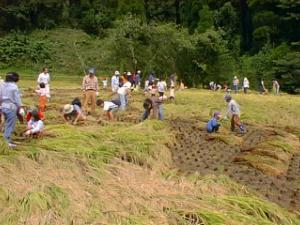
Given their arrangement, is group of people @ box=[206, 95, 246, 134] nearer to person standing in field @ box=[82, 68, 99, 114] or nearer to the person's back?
the person's back

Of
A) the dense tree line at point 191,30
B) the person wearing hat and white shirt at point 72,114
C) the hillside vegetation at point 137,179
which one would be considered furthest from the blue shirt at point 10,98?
the dense tree line at point 191,30

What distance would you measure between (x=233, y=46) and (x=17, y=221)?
45.1 meters

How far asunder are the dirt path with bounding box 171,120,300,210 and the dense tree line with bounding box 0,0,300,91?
23.4 metres

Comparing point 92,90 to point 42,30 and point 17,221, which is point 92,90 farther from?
point 42,30

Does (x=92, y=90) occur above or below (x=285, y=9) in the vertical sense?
below

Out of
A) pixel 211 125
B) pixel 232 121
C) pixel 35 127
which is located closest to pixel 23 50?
pixel 232 121

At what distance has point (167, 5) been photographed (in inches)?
2146

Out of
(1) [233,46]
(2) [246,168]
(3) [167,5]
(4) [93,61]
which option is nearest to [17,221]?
(2) [246,168]

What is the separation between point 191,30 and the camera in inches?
1997

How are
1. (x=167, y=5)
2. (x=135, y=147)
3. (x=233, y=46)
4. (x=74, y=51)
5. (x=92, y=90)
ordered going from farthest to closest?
(x=167, y=5)
(x=233, y=46)
(x=74, y=51)
(x=92, y=90)
(x=135, y=147)

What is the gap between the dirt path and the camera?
9.62 metres

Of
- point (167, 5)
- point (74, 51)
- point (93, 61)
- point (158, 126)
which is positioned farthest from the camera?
point (167, 5)

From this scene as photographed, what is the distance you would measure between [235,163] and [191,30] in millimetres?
39845

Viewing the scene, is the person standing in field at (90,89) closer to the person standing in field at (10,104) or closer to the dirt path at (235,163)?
the dirt path at (235,163)
